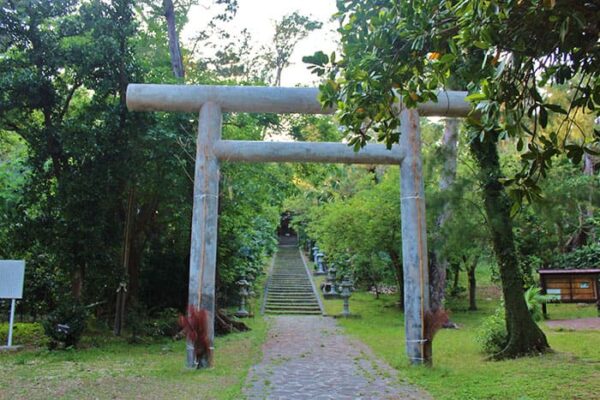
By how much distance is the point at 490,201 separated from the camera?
28.5 ft

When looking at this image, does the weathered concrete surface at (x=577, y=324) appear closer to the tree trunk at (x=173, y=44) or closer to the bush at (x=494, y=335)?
the bush at (x=494, y=335)

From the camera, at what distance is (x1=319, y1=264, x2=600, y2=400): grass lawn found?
5.94m

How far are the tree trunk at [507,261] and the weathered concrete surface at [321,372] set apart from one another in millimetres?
2141

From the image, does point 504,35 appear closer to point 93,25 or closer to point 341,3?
point 341,3

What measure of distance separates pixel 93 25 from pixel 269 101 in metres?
4.75

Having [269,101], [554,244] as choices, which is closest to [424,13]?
[269,101]

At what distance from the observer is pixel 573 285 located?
12.9m

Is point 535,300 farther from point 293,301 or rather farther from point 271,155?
point 293,301

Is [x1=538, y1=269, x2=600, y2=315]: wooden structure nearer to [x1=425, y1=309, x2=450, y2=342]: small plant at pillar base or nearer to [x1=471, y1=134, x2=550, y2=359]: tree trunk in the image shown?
[x1=471, y1=134, x2=550, y2=359]: tree trunk

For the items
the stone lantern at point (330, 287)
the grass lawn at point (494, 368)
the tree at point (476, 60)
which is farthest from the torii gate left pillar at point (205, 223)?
the stone lantern at point (330, 287)

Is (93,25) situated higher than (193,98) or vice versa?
(93,25)

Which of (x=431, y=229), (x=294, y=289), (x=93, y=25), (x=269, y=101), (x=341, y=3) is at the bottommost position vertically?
A: (x=294, y=289)

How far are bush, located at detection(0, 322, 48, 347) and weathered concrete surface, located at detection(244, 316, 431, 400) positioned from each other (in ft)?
15.8

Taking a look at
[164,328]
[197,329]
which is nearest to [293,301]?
[164,328]
